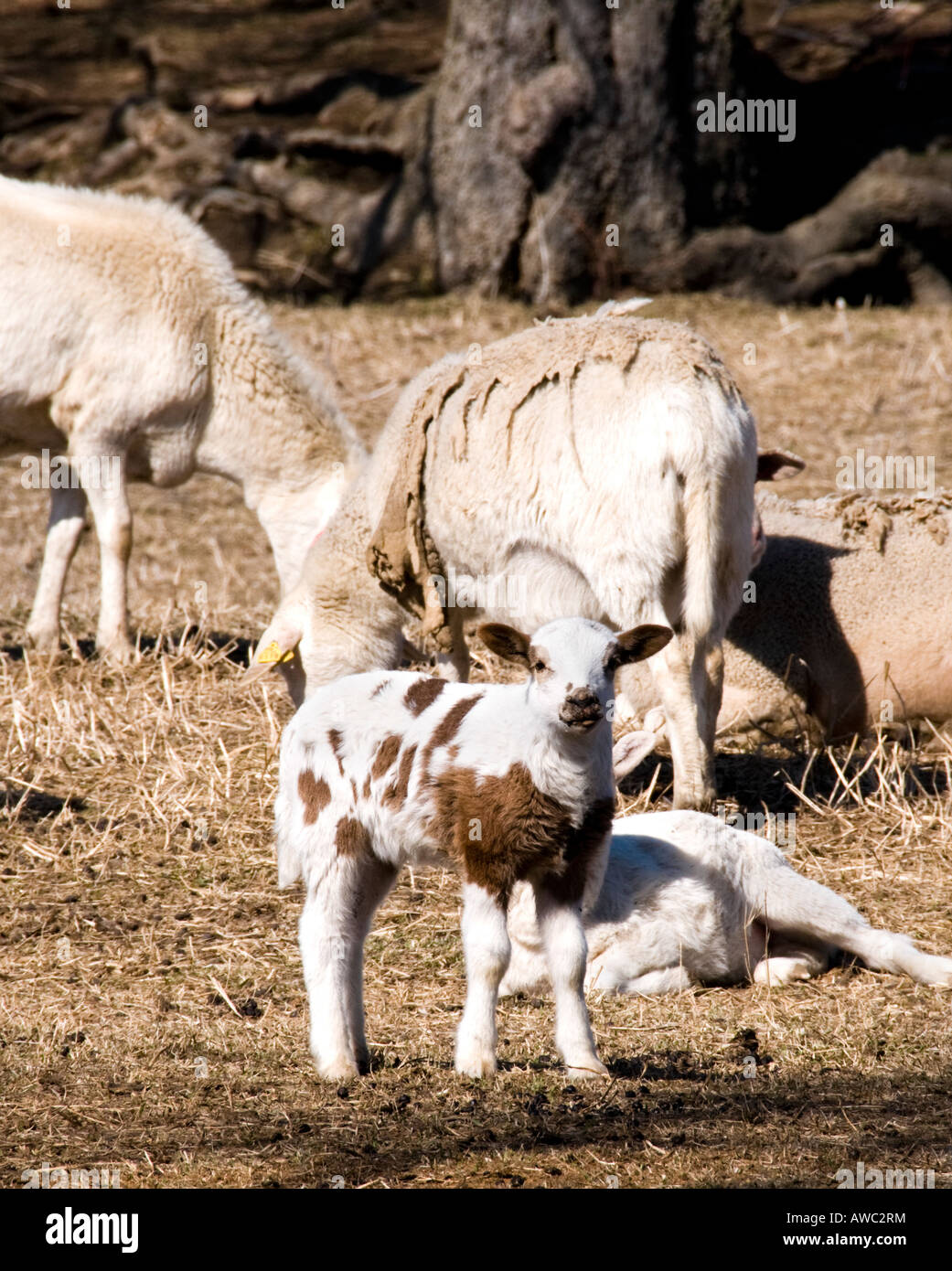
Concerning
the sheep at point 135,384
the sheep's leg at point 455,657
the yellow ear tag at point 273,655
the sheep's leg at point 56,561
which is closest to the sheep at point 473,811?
the sheep's leg at point 455,657

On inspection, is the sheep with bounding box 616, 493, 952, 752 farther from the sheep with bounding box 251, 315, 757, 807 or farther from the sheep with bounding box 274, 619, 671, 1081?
the sheep with bounding box 274, 619, 671, 1081

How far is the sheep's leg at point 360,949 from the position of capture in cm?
415

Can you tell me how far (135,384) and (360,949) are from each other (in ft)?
15.8

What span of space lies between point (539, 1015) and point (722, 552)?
1.85m

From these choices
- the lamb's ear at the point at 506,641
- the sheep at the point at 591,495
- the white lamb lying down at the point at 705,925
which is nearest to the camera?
the lamb's ear at the point at 506,641

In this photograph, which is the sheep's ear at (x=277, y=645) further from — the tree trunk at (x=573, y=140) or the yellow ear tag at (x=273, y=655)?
the tree trunk at (x=573, y=140)

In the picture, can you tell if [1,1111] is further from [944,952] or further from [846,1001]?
[944,952]

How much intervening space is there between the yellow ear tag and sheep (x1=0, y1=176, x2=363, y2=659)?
5.54 ft

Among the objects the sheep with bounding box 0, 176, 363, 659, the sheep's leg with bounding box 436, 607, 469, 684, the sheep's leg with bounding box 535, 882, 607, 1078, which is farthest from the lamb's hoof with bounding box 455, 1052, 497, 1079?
the sheep with bounding box 0, 176, 363, 659

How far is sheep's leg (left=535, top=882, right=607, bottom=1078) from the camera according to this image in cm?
391

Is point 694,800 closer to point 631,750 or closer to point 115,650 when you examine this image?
point 631,750

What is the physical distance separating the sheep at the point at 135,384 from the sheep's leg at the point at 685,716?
3.07 metres

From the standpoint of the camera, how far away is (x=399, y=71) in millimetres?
20281

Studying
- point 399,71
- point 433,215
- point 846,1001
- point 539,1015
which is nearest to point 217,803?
point 539,1015
